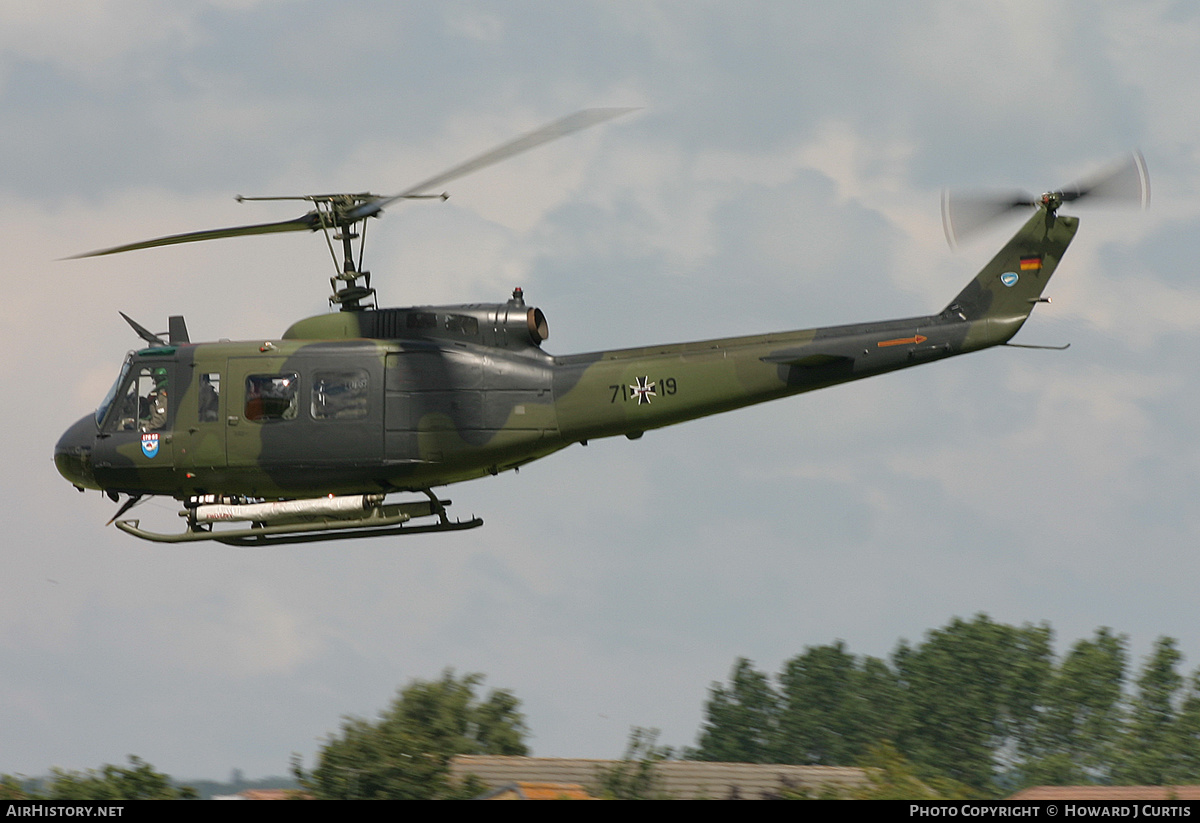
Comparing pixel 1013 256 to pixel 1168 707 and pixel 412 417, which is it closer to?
pixel 412 417

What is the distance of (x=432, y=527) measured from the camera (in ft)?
79.9

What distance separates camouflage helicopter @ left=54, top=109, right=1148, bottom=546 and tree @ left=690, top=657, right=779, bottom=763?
83888mm

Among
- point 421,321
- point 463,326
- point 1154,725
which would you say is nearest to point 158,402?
point 421,321

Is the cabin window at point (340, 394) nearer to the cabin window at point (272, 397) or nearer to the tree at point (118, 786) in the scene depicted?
the cabin window at point (272, 397)

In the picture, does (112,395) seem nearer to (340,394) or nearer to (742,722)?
(340,394)

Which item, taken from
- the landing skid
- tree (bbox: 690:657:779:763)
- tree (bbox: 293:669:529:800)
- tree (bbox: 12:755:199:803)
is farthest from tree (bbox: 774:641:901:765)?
the landing skid

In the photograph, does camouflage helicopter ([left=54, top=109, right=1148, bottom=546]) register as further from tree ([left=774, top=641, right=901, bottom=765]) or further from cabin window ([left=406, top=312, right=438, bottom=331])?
tree ([left=774, top=641, right=901, bottom=765])

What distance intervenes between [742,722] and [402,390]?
8867 cm

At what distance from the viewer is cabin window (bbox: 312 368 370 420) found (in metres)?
23.8

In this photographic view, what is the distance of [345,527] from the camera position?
24.4 m

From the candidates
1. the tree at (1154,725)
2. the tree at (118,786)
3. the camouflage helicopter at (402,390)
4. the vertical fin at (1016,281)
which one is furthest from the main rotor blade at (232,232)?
the tree at (1154,725)

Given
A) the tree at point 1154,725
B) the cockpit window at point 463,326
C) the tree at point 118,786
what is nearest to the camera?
the cockpit window at point 463,326

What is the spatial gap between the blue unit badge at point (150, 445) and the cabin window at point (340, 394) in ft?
9.09

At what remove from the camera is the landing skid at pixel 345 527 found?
2436cm
